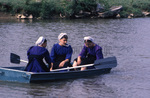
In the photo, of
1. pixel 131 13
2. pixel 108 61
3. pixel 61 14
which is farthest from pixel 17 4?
pixel 108 61

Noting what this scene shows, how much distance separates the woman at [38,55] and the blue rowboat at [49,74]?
21 cm

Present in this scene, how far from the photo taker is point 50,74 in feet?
29.3

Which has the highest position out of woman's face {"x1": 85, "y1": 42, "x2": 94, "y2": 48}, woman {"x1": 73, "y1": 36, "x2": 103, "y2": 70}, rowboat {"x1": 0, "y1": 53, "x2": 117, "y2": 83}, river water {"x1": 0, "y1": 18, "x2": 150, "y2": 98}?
woman's face {"x1": 85, "y1": 42, "x2": 94, "y2": 48}

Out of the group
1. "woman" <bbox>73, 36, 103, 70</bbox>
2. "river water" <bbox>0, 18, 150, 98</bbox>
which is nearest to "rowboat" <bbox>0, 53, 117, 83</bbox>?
"river water" <bbox>0, 18, 150, 98</bbox>

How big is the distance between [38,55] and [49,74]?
803mm

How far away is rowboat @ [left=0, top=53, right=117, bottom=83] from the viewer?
864 cm

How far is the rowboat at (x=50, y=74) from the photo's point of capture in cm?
864

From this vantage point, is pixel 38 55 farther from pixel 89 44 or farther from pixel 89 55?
pixel 89 55

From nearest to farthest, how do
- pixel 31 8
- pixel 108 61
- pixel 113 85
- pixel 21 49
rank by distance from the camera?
1. pixel 113 85
2. pixel 108 61
3. pixel 21 49
4. pixel 31 8

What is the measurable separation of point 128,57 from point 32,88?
19.7ft

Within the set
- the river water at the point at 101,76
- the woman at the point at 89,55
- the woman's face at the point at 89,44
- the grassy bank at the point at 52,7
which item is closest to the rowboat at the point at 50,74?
the river water at the point at 101,76

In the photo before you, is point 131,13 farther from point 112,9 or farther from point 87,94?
point 87,94

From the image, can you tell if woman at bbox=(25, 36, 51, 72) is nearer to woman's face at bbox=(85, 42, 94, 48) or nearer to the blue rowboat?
the blue rowboat

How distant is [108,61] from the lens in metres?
9.98
